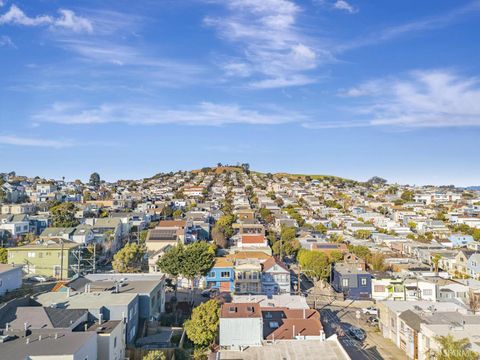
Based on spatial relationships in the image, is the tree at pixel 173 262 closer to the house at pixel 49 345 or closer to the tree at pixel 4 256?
the house at pixel 49 345

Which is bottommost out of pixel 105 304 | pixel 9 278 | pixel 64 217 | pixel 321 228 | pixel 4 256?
pixel 9 278

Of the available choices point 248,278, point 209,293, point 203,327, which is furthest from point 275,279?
point 203,327

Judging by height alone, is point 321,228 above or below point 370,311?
above

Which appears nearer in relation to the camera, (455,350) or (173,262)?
(455,350)

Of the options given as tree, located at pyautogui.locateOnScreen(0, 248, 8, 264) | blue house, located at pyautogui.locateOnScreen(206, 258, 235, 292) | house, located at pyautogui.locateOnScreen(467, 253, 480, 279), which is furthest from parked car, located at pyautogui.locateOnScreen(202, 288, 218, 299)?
house, located at pyautogui.locateOnScreen(467, 253, 480, 279)

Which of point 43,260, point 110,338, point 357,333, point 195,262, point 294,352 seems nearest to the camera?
point 110,338

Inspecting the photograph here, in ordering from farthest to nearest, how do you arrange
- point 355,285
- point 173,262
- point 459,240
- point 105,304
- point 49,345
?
point 459,240 → point 355,285 → point 173,262 → point 105,304 → point 49,345

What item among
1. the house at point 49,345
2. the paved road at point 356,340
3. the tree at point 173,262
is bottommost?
the paved road at point 356,340

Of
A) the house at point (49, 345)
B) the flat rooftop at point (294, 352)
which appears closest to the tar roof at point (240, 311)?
the flat rooftop at point (294, 352)

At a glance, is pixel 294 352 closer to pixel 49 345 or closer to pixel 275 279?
pixel 49 345
